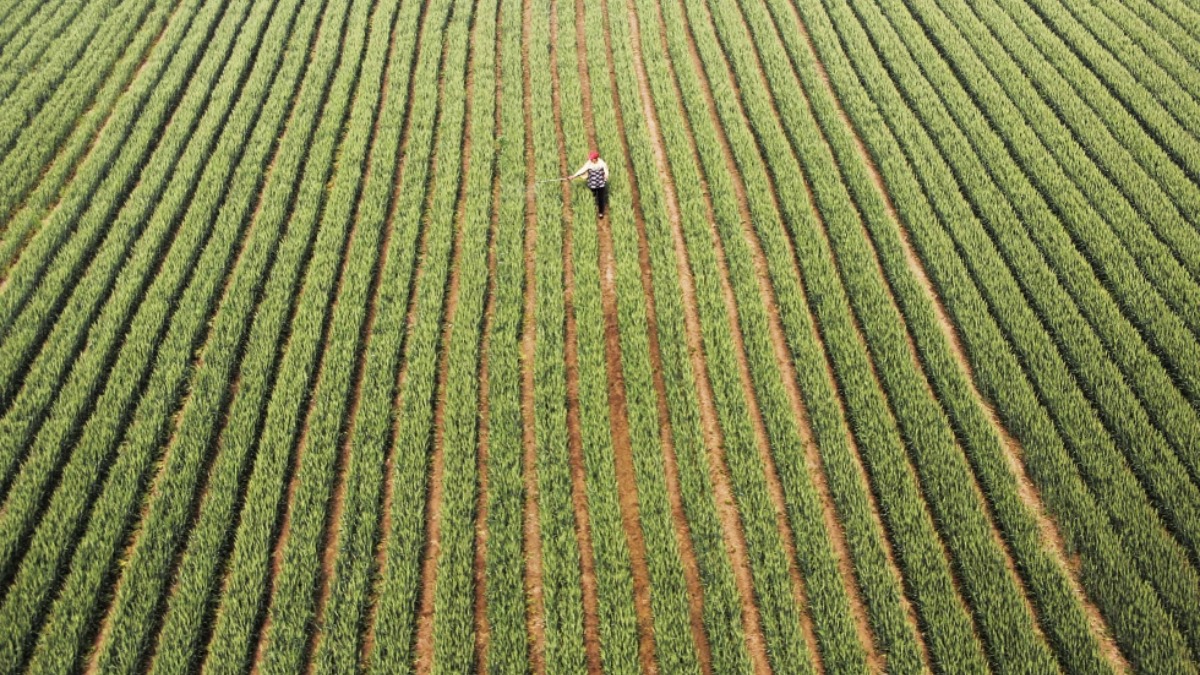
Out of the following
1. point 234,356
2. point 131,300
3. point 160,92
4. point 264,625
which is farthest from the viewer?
point 160,92

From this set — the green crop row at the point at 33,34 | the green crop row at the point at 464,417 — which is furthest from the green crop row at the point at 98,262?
the green crop row at the point at 464,417

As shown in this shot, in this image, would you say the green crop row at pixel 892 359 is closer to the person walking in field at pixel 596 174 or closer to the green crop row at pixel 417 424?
the person walking in field at pixel 596 174

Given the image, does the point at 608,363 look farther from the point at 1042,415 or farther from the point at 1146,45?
the point at 1146,45

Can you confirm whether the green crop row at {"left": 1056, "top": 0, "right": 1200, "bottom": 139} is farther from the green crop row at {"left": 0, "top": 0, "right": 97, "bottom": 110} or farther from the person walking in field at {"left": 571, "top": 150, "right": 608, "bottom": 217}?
the green crop row at {"left": 0, "top": 0, "right": 97, "bottom": 110}

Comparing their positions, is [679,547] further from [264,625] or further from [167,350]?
[167,350]

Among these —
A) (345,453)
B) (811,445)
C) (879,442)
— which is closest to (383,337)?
(345,453)

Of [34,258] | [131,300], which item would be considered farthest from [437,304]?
[34,258]
